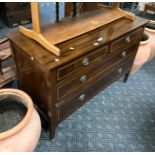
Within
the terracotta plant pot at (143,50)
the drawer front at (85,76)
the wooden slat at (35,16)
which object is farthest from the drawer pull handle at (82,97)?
the terracotta plant pot at (143,50)

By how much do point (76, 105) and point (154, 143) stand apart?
0.67 meters

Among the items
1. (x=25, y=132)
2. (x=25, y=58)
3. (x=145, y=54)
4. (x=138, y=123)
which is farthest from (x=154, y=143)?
(x=25, y=58)

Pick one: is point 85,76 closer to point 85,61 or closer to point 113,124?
point 85,61

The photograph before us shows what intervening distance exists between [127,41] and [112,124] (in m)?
0.68

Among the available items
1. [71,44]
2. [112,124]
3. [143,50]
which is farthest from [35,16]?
[143,50]

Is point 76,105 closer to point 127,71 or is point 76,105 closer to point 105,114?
point 105,114

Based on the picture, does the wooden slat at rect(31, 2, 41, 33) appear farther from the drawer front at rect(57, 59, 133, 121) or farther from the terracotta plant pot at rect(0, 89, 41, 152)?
the drawer front at rect(57, 59, 133, 121)

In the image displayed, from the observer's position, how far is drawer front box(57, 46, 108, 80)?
105 cm

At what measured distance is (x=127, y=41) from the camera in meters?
1.46

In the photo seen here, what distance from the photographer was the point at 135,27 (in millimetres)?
1412

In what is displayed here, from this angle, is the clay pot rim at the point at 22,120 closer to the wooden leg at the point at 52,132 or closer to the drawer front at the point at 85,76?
the drawer front at the point at 85,76

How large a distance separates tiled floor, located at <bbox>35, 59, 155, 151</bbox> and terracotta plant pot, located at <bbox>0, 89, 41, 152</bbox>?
0.29 metres

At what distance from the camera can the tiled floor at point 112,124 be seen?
1.38m

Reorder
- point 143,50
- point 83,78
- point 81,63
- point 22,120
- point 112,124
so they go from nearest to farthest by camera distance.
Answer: point 22,120 → point 81,63 → point 83,78 → point 112,124 → point 143,50
